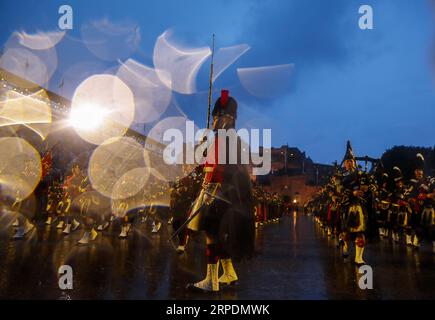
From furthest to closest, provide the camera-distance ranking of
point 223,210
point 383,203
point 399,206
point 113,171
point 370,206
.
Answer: point 383,203
point 399,206
point 113,171
point 370,206
point 223,210

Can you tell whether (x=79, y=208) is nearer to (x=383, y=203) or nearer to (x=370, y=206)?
(x=370, y=206)

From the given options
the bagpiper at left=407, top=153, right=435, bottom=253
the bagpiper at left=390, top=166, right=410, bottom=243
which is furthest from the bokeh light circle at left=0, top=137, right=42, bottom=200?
the bagpiper at left=390, top=166, right=410, bottom=243

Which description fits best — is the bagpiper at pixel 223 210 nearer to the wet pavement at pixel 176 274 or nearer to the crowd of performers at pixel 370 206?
the wet pavement at pixel 176 274

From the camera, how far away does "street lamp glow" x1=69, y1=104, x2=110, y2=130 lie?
23344 mm

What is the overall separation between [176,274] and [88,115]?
19.3m

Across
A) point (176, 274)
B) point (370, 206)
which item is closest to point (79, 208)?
A: point (176, 274)

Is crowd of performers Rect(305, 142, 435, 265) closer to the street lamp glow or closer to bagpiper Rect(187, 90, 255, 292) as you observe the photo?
bagpiper Rect(187, 90, 255, 292)

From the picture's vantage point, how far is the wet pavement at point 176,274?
5.04 metres

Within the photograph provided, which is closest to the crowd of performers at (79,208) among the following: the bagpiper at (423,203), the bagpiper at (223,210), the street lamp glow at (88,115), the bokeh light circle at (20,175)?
the bokeh light circle at (20,175)

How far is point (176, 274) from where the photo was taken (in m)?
6.48

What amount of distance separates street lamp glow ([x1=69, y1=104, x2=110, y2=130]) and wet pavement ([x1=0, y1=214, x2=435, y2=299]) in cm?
1429

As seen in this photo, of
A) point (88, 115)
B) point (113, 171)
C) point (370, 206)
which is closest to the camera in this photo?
point (370, 206)

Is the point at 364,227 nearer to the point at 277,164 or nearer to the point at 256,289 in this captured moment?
the point at 256,289
